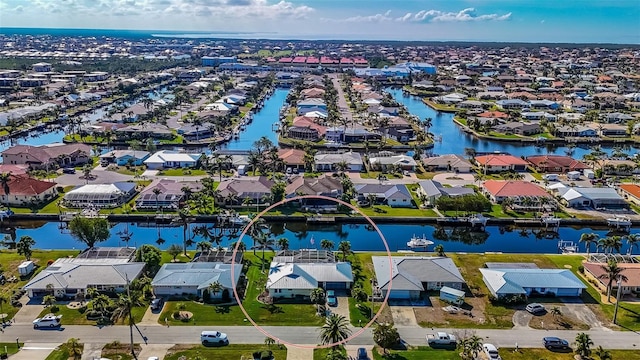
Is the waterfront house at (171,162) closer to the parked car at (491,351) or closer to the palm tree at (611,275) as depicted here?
the parked car at (491,351)

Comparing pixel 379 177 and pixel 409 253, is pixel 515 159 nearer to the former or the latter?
pixel 379 177

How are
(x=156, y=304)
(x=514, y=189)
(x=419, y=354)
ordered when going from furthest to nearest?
(x=514, y=189), (x=156, y=304), (x=419, y=354)

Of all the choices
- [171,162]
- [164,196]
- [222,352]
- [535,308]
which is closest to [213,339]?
[222,352]

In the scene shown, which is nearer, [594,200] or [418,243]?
[418,243]

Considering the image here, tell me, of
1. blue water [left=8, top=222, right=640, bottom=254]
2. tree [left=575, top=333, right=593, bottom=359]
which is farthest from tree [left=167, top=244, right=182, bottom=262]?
tree [left=575, top=333, right=593, bottom=359]

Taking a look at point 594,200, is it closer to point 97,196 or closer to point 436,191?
point 436,191

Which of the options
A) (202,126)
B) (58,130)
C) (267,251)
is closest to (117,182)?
(267,251)

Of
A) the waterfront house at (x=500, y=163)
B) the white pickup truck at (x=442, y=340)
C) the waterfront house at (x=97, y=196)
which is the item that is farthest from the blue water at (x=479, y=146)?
the white pickup truck at (x=442, y=340)

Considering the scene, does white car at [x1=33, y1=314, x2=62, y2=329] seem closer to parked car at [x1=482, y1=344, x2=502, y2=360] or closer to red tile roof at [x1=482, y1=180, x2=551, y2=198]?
parked car at [x1=482, y1=344, x2=502, y2=360]
